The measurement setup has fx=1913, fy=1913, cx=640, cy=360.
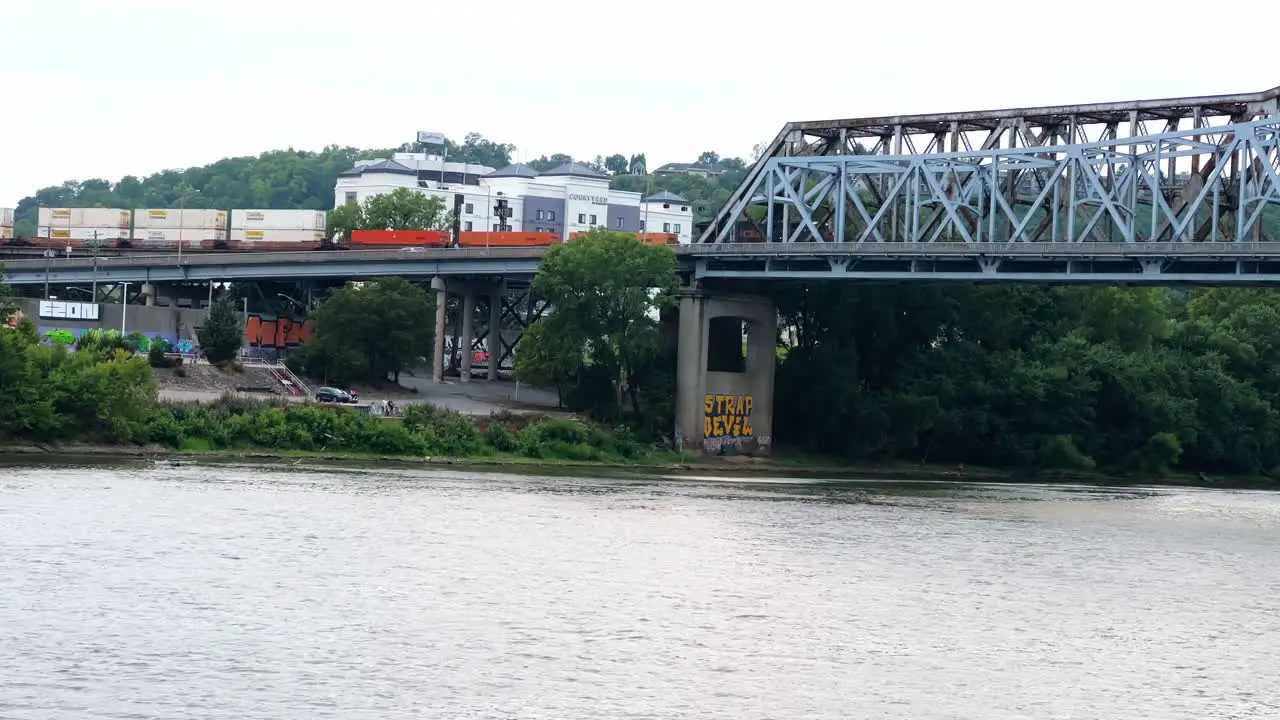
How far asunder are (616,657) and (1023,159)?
7181 cm

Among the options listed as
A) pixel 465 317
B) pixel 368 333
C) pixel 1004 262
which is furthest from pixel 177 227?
pixel 1004 262

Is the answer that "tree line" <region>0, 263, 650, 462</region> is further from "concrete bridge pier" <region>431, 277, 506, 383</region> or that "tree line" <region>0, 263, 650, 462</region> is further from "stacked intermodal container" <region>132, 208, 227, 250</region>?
"stacked intermodal container" <region>132, 208, 227, 250</region>

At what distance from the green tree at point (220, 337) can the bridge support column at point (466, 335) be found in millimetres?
21117

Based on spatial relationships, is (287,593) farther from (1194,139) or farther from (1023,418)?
(1023,418)

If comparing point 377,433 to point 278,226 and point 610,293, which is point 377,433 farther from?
point 278,226

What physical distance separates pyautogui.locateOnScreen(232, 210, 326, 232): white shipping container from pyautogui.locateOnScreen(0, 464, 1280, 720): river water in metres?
86.1

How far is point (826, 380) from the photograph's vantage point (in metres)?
112

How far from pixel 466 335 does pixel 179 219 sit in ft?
132

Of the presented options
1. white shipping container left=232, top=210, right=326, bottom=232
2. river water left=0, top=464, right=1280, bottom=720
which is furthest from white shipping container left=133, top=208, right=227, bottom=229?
river water left=0, top=464, right=1280, bottom=720

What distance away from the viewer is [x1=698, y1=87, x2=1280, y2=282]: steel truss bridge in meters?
93.1

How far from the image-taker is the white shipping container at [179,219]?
520ft

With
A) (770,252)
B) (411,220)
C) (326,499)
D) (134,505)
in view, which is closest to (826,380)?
(770,252)

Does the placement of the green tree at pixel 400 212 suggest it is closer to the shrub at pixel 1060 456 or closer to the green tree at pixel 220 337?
the green tree at pixel 220 337

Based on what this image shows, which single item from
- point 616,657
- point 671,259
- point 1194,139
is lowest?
point 616,657
